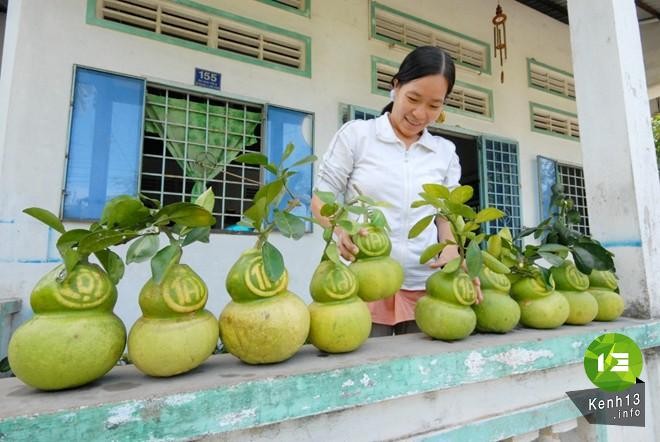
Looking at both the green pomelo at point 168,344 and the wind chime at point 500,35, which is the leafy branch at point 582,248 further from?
the wind chime at point 500,35

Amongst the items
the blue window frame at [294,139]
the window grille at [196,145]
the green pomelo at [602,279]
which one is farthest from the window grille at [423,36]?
the green pomelo at [602,279]

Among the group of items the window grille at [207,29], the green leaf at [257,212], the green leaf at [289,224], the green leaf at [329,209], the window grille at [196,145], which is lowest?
the green leaf at [289,224]

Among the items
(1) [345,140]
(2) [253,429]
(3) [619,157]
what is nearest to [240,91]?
(1) [345,140]

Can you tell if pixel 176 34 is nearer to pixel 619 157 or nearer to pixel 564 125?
pixel 619 157

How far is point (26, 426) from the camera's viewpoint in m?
0.46

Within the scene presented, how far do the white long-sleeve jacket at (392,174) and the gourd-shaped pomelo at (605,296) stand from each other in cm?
48

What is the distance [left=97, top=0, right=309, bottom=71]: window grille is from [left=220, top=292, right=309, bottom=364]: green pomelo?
119 inches

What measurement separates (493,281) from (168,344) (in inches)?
29.1

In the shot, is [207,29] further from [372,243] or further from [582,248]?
[582,248]

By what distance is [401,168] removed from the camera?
1349 millimetres

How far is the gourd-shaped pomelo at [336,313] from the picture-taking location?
2.37 ft

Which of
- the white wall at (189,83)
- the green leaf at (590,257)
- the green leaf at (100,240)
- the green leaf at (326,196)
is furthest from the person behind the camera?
the white wall at (189,83)

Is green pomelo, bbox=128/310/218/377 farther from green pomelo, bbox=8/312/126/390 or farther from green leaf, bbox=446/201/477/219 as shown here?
green leaf, bbox=446/201/477/219

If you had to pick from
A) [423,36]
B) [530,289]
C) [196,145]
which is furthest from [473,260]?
[423,36]
